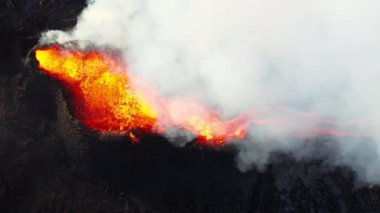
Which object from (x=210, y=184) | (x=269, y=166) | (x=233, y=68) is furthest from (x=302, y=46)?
(x=210, y=184)

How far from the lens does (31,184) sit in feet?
68.2

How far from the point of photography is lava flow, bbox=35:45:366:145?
21641 millimetres

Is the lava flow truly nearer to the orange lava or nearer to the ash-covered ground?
the orange lava

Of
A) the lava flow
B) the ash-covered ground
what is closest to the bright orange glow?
the lava flow

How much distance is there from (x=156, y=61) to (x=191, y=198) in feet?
20.1

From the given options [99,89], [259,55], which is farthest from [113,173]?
[259,55]

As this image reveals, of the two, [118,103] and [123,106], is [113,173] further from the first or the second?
[118,103]

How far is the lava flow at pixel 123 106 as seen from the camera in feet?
71.0

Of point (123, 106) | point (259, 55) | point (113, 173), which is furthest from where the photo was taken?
point (259, 55)

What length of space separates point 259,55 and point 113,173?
8440 millimetres

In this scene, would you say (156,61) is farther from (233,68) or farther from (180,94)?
(233,68)

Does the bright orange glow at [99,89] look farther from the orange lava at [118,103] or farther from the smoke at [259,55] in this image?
the smoke at [259,55]

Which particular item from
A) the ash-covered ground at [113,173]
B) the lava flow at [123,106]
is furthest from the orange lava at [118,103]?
the ash-covered ground at [113,173]

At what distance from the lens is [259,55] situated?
2352 centimetres
